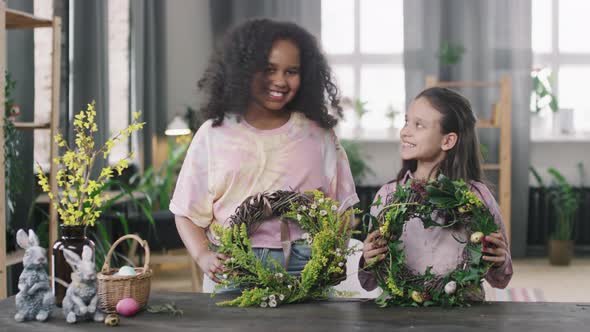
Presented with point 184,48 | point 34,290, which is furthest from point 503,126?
point 34,290

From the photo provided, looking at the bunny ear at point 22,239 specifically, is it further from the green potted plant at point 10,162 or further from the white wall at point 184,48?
the white wall at point 184,48

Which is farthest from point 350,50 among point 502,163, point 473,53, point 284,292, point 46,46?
point 284,292

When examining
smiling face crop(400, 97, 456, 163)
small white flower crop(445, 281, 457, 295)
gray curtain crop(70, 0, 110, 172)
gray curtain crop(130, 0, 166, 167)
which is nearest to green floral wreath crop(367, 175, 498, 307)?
small white flower crop(445, 281, 457, 295)

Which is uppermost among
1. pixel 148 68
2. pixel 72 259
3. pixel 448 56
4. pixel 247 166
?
pixel 448 56

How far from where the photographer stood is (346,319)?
1.56 metres

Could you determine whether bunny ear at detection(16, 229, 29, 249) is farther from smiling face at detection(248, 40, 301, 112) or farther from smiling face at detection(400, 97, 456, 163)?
smiling face at detection(400, 97, 456, 163)

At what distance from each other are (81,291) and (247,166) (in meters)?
0.57

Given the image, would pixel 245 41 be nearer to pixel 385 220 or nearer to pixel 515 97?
pixel 385 220

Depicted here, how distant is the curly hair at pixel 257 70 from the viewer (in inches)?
76.2

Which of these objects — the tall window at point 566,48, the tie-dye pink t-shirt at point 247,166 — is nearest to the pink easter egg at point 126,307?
the tie-dye pink t-shirt at point 247,166

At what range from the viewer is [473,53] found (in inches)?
270

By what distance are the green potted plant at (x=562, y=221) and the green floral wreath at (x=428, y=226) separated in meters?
5.20

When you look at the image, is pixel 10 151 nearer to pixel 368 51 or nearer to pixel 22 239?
pixel 22 239

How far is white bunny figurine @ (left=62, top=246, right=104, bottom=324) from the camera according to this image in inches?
59.2
